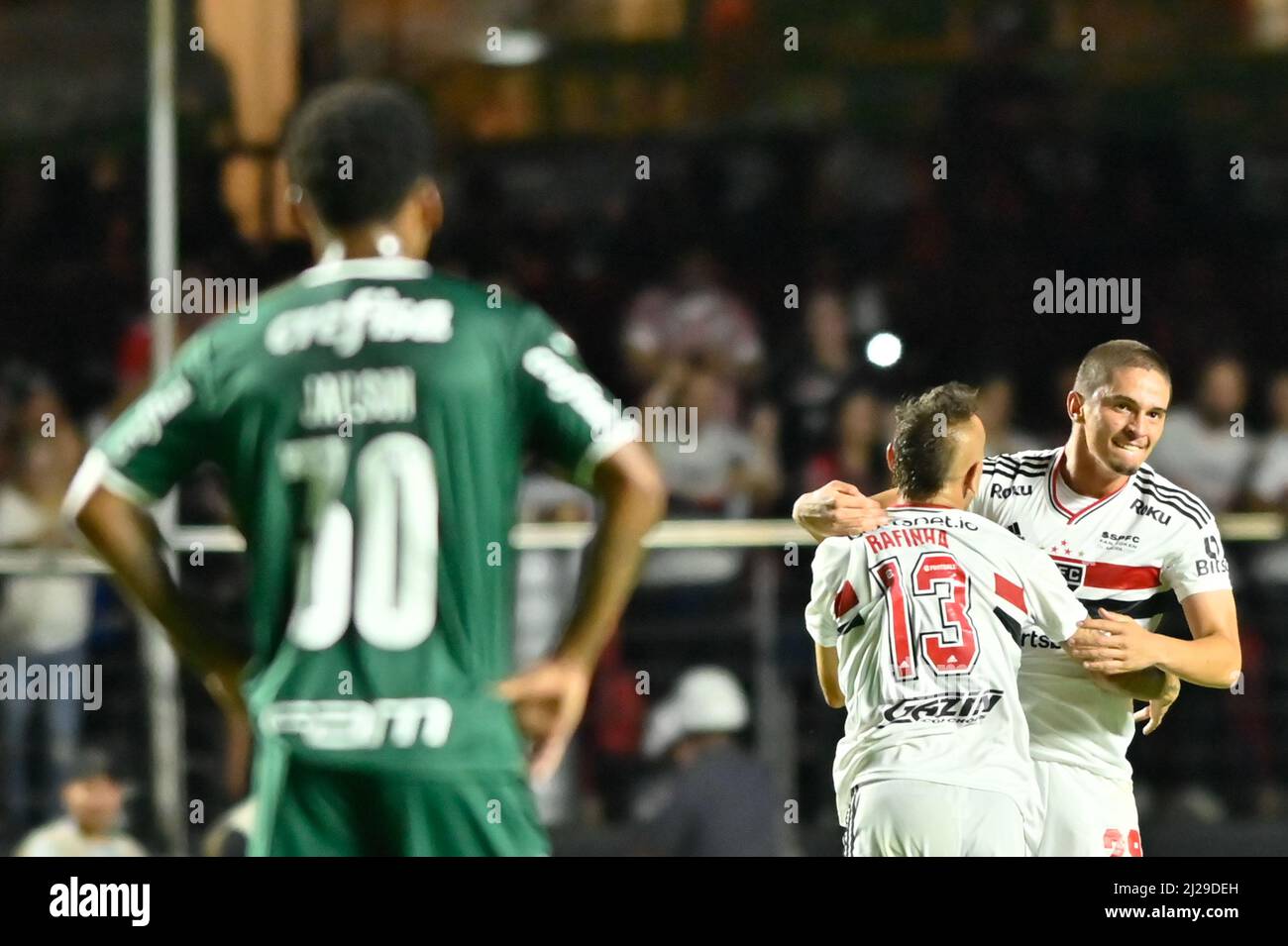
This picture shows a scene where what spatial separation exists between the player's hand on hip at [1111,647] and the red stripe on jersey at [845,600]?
432 millimetres

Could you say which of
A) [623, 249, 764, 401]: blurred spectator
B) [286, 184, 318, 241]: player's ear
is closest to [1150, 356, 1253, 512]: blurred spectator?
[623, 249, 764, 401]: blurred spectator

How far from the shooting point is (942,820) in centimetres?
343

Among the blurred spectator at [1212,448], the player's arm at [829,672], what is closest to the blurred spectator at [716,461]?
the blurred spectator at [1212,448]

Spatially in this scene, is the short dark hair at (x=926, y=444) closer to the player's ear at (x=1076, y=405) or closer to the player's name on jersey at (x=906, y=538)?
the player's name on jersey at (x=906, y=538)

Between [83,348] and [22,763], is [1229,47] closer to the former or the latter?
[83,348]

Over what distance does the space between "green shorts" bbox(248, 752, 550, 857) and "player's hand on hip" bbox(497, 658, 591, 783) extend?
121 millimetres

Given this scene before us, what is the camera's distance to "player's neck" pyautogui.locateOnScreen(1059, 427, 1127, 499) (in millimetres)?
3877

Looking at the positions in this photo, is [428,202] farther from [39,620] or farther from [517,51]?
[517,51]

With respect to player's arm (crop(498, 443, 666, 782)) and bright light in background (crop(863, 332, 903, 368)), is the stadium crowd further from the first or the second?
player's arm (crop(498, 443, 666, 782))

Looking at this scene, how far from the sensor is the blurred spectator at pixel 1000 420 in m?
6.55
